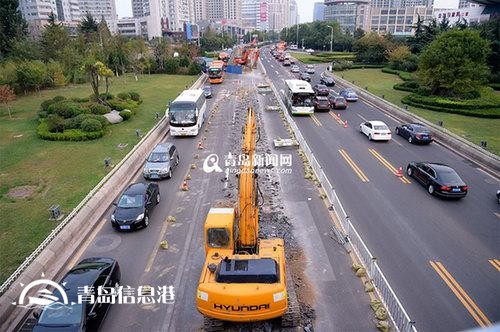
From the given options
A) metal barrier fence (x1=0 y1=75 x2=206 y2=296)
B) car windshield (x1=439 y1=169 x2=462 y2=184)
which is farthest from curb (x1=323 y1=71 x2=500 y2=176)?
metal barrier fence (x1=0 y1=75 x2=206 y2=296)

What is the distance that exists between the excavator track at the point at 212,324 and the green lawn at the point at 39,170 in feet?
25.6

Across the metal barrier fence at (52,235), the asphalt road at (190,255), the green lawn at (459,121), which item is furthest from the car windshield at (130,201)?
the green lawn at (459,121)

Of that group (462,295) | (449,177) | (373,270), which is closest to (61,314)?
(373,270)

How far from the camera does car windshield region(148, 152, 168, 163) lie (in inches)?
898

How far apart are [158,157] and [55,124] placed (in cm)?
1305

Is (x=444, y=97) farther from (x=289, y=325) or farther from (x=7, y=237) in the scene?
(x=7, y=237)

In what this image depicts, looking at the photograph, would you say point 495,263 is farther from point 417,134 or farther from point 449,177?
point 417,134

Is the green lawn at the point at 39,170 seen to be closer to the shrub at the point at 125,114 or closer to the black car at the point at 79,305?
the shrub at the point at 125,114

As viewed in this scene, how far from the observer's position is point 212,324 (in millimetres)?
10547

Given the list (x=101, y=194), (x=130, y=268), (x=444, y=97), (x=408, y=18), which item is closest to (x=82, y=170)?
(x=101, y=194)

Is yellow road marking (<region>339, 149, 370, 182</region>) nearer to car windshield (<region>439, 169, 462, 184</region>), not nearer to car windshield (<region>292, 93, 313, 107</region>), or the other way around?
car windshield (<region>439, 169, 462, 184</region>)

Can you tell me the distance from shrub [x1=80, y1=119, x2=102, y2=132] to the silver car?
925cm

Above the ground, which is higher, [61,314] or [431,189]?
[61,314]

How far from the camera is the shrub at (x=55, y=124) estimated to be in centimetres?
3034
